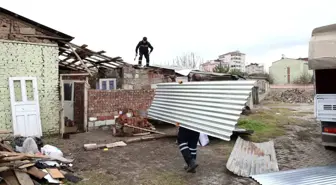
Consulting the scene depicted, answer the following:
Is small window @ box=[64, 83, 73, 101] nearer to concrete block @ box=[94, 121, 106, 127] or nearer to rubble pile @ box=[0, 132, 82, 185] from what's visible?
concrete block @ box=[94, 121, 106, 127]

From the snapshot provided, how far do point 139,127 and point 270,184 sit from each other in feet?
17.6

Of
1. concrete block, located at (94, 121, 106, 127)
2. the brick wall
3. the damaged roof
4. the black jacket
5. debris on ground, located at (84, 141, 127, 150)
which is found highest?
the black jacket

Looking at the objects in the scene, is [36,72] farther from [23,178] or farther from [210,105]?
[210,105]

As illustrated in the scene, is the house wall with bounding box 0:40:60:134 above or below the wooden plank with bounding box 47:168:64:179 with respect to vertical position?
above

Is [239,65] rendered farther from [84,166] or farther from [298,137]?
[84,166]

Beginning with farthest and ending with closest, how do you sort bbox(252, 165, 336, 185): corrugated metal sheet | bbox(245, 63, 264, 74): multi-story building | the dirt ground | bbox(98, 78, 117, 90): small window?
bbox(245, 63, 264, 74): multi-story building < bbox(98, 78, 117, 90): small window < the dirt ground < bbox(252, 165, 336, 185): corrugated metal sheet

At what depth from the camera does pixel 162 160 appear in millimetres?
6828

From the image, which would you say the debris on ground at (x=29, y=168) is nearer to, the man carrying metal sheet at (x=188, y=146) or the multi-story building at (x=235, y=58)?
the man carrying metal sheet at (x=188, y=146)

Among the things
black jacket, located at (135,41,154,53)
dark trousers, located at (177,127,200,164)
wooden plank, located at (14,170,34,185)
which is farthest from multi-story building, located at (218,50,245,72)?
wooden plank, located at (14,170,34,185)

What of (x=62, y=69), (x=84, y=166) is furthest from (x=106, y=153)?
(x=62, y=69)

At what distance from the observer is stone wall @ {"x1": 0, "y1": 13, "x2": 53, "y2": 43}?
8.67 metres

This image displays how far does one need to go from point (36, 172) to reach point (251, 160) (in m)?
4.23

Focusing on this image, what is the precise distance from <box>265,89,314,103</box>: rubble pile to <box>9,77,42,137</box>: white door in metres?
21.8

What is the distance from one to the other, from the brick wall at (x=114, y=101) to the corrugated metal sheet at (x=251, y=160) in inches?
222
